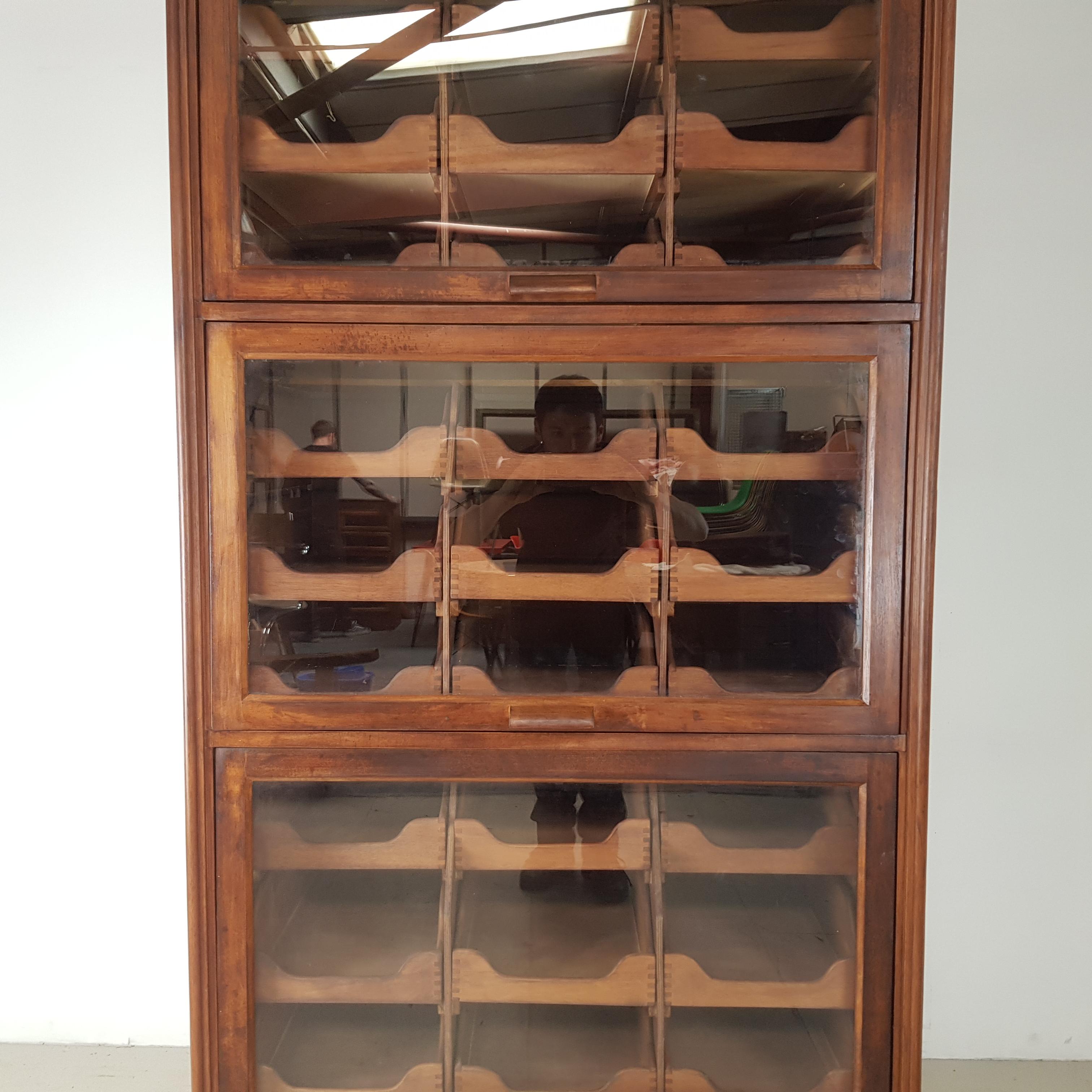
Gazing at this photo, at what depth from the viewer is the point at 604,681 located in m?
1.23

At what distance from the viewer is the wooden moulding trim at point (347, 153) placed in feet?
3.86

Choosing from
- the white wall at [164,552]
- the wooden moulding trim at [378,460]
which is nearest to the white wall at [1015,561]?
the white wall at [164,552]

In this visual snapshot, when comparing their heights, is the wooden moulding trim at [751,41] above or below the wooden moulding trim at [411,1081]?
above

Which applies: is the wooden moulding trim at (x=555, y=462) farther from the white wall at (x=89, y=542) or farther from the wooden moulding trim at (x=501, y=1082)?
the wooden moulding trim at (x=501, y=1082)

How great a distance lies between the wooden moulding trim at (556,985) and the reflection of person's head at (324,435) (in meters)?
0.77

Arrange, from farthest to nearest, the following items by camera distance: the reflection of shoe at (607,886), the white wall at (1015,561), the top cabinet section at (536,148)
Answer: the white wall at (1015,561), the reflection of shoe at (607,886), the top cabinet section at (536,148)

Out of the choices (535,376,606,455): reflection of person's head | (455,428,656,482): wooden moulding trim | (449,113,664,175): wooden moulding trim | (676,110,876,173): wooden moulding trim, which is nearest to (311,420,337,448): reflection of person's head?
(455,428,656,482): wooden moulding trim

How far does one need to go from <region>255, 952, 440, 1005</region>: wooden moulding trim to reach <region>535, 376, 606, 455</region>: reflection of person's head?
78 centimetres

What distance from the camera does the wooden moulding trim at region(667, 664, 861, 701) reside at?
1204 mm

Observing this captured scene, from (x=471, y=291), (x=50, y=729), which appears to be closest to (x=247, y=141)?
(x=471, y=291)

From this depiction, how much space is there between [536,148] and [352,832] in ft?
3.35

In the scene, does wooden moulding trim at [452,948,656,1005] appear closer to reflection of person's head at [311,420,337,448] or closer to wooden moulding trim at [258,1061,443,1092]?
wooden moulding trim at [258,1061,443,1092]

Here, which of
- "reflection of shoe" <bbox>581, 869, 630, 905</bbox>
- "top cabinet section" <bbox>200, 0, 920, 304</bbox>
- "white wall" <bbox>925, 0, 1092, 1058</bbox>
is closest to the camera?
"top cabinet section" <bbox>200, 0, 920, 304</bbox>

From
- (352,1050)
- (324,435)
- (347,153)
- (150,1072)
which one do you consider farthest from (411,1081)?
(347,153)
